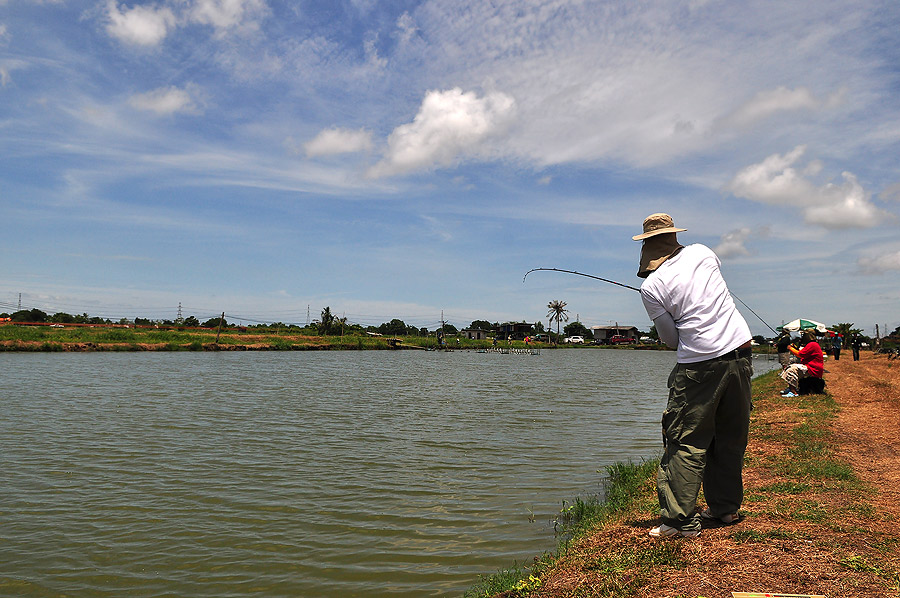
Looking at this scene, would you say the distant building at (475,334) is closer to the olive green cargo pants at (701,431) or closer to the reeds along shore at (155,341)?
the reeds along shore at (155,341)

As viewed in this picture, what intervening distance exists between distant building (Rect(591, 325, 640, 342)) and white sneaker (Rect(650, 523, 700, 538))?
5246 inches

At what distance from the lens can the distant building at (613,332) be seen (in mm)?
134000

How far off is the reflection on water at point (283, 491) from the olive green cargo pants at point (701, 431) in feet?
6.80

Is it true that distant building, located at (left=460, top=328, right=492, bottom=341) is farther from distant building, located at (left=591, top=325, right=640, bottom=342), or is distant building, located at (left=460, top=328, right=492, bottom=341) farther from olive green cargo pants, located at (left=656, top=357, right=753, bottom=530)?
olive green cargo pants, located at (left=656, top=357, right=753, bottom=530)

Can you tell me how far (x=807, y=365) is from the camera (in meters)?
15.1

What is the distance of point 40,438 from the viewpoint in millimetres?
11867

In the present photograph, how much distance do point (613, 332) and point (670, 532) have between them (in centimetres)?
13597

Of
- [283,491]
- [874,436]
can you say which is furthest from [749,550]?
[874,436]

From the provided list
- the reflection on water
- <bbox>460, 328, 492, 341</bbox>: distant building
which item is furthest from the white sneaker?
<bbox>460, 328, 492, 341</bbox>: distant building

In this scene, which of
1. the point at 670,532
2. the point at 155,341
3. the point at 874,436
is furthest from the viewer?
the point at 155,341

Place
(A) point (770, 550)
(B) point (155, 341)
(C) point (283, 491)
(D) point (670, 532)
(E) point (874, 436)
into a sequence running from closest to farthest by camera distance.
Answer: (A) point (770, 550) < (D) point (670, 532) < (C) point (283, 491) < (E) point (874, 436) < (B) point (155, 341)

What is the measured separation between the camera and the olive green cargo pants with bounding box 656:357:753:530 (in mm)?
4375

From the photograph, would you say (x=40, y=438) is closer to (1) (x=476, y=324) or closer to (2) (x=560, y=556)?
(2) (x=560, y=556)

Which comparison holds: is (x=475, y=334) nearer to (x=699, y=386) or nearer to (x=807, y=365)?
(x=807, y=365)
